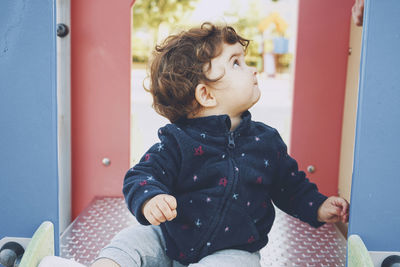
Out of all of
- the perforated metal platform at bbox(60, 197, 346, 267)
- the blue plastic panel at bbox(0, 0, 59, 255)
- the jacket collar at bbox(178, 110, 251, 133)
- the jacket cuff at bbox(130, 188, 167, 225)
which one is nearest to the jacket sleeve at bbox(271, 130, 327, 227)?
the jacket collar at bbox(178, 110, 251, 133)

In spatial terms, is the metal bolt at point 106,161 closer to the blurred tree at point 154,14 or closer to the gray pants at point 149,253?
the gray pants at point 149,253

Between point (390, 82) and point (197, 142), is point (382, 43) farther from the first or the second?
point (197, 142)

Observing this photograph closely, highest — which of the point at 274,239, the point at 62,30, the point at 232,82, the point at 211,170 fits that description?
the point at 62,30

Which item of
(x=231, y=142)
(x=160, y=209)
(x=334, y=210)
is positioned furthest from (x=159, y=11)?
(x=160, y=209)

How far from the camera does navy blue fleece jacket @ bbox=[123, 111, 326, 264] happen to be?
1131 millimetres

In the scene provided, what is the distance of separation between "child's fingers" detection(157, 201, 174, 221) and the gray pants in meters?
0.18

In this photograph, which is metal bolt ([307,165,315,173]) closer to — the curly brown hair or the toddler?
the toddler

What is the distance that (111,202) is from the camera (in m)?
1.91

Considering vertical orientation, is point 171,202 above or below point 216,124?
below

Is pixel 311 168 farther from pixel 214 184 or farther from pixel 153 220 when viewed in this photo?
pixel 153 220

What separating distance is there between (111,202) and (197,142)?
0.89 m

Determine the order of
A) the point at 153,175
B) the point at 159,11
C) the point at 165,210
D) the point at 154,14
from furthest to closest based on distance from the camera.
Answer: the point at 154,14 → the point at 159,11 → the point at 153,175 → the point at 165,210

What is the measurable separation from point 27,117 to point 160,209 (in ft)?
1.25

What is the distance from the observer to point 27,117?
1.01m
